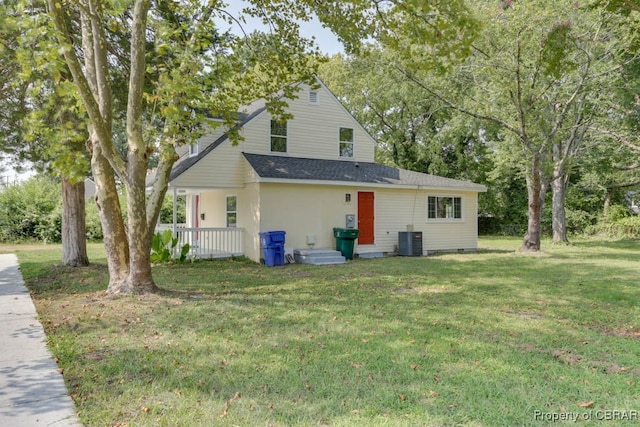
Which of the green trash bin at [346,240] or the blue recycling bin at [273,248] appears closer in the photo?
the blue recycling bin at [273,248]

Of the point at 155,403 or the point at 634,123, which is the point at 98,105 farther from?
the point at 634,123

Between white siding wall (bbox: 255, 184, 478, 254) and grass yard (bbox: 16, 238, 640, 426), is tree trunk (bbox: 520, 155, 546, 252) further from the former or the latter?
grass yard (bbox: 16, 238, 640, 426)

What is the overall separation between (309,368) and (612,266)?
11.6 meters

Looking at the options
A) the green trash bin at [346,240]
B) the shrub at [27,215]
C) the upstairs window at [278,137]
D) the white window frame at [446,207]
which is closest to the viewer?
the green trash bin at [346,240]

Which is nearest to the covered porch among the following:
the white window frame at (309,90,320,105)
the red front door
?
the red front door

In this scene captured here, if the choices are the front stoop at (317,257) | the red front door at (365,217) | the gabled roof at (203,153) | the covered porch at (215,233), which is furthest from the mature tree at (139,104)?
the red front door at (365,217)

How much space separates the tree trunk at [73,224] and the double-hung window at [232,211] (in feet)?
15.7

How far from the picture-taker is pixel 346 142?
54.4 feet

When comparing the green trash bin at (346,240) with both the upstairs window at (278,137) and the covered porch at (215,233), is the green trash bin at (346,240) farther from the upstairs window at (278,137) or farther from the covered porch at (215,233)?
the upstairs window at (278,137)

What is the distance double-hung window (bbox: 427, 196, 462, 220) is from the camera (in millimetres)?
16253

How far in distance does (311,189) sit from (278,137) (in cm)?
263

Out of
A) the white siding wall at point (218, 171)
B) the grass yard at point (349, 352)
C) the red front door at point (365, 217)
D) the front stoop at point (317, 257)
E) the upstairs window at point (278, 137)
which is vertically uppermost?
the upstairs window at point (278, 137)

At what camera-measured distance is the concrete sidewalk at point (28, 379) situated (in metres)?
3.16

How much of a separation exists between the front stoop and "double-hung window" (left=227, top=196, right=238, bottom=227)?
2.76 m
